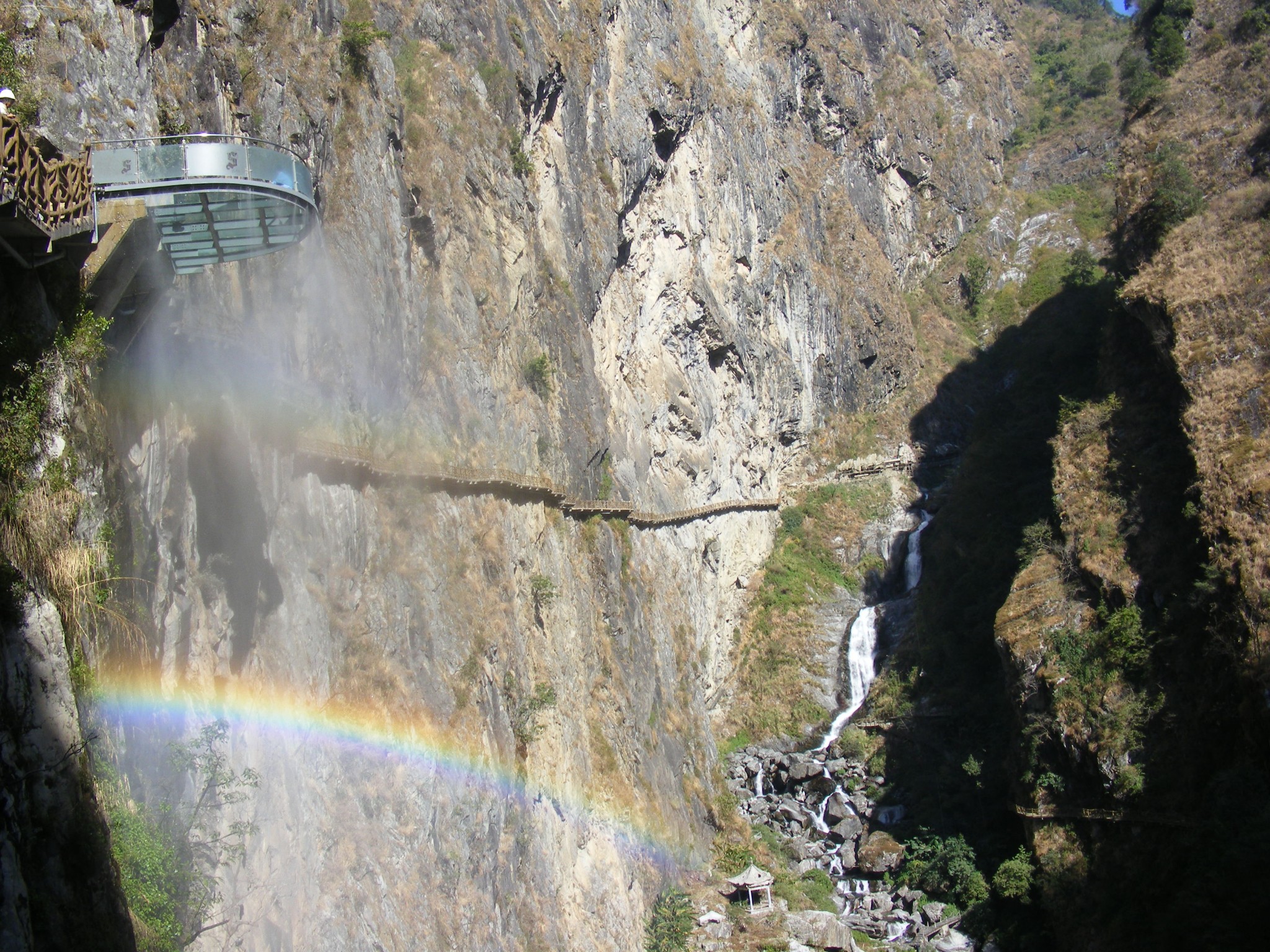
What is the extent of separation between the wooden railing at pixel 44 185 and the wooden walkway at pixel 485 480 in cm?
741

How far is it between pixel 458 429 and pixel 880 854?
19061 mm

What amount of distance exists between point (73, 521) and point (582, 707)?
58.3ft

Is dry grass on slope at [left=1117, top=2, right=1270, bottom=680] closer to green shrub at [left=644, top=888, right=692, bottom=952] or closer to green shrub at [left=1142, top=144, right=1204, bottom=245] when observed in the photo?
green shrub at [left=1142, top=144, right=1204, bottom=245]

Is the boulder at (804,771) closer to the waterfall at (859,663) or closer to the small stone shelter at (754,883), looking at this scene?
the waterfall at (859,663)

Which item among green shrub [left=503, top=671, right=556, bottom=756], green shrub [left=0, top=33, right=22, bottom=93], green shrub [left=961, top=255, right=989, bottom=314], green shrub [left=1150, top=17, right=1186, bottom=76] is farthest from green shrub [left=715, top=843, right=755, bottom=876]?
green shrub [left=961, top=255, right=989, bottom=314]

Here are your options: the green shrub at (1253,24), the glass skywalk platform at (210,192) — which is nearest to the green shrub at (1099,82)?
the green shrub at (1253,24)

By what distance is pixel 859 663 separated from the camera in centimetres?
4059

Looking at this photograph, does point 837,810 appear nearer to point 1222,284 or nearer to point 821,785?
point 821,785

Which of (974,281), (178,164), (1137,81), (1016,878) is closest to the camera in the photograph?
(178,164)

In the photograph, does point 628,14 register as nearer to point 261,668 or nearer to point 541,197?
point 541,197

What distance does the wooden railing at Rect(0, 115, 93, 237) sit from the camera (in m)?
9.38

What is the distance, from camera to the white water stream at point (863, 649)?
38406 millimetres

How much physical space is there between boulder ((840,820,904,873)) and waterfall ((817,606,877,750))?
18.2 ft

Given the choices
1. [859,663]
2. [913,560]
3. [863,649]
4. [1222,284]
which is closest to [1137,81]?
[1222,284]
